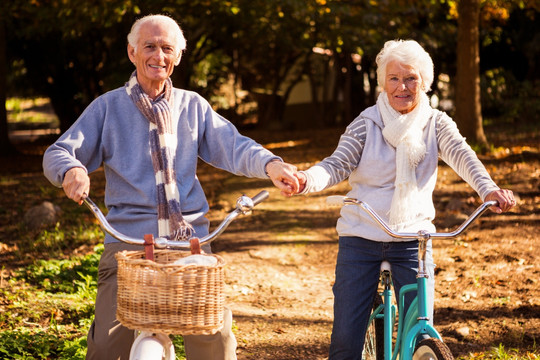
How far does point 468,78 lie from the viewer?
45.8 feet

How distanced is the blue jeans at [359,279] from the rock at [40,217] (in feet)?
20.9

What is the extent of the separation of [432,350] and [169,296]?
3.60 ft

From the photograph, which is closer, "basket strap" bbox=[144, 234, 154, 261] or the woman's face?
"basket strap" bbox=[144, 234, 154, 261]

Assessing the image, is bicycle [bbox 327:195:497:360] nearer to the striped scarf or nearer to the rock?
the striped scarf

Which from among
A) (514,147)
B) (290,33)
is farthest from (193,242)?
(290,33)

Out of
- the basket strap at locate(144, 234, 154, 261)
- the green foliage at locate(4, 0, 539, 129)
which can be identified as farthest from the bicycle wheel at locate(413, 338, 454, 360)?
the green foliage at locate(4, 0, 539, 129)

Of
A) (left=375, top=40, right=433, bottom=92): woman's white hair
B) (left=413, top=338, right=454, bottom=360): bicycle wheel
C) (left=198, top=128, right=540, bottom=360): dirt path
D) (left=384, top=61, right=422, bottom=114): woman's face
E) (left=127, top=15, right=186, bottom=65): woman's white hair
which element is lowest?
(left=198, top=128, right=540, bottom=360): dirt path

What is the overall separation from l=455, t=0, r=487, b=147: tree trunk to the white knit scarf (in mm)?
10344

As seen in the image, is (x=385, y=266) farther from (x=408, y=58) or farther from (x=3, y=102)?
(x=3, y=102)

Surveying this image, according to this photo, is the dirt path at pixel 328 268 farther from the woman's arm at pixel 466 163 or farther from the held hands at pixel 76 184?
the held hands at pixel 76 184

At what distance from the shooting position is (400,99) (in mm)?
3859

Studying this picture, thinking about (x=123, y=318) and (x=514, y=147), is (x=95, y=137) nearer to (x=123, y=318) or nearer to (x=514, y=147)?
(x=123, y=318)

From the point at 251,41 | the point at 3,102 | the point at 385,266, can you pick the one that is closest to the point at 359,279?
the point at 385,266

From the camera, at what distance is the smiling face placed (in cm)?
353
